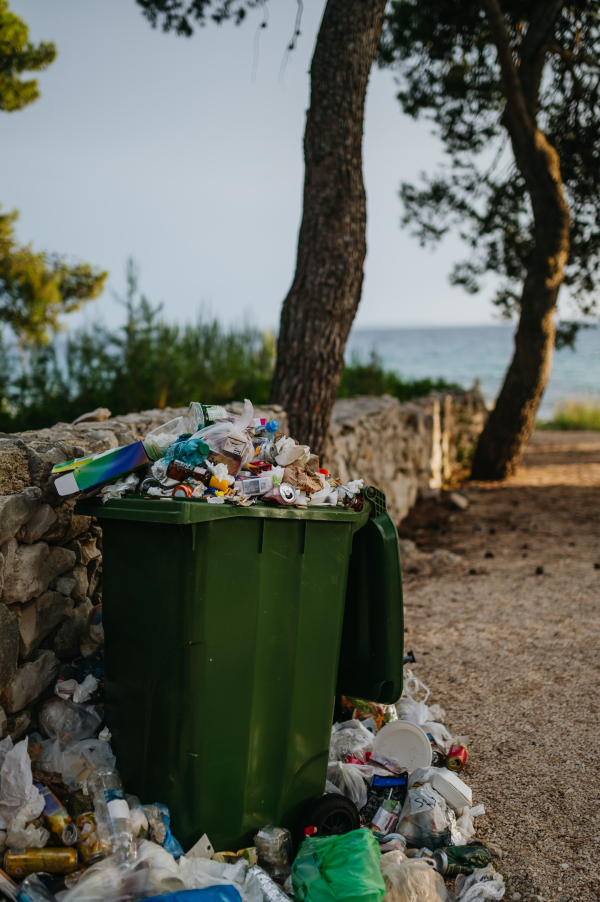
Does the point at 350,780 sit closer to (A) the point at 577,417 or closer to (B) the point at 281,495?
(B) the point at 281,495

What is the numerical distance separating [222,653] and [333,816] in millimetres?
723

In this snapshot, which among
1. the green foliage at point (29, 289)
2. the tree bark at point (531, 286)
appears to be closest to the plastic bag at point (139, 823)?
the green foliage at point (29, 289)

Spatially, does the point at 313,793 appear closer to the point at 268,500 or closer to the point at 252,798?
the point at 252,798

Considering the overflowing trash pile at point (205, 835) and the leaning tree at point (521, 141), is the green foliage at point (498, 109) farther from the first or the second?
the overflowing trash pile at point (205, 835)

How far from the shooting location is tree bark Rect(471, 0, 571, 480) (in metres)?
7.75

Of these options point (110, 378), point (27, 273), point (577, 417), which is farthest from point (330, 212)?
point (577, 417)

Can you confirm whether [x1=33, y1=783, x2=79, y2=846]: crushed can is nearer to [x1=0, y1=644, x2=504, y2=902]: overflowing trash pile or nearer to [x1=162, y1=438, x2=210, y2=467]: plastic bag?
[x1=0, y1=644, x2=504, y2=902]: overflowing trash pile

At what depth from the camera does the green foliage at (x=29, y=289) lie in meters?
7.70

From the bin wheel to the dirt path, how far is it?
1.54ft

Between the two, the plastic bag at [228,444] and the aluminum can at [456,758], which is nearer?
the plastic bag at [228,444]

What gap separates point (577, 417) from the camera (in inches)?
684

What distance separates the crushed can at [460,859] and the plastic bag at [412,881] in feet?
0.18

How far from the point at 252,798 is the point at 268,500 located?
0.90 metres

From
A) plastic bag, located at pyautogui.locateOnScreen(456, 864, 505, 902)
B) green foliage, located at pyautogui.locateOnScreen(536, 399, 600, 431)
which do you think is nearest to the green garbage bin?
plastic bag, located at pyautogui.locateOnScreen(456, 864, 505, 902)
